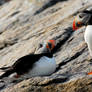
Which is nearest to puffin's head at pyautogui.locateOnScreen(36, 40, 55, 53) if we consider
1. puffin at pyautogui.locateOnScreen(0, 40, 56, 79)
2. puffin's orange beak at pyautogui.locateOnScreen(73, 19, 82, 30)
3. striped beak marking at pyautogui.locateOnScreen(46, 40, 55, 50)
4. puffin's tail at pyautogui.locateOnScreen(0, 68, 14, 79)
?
striped beak marking at pyautogui.locateOnScreen(46, 40, 55, 50)

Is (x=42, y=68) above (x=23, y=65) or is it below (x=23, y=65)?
below

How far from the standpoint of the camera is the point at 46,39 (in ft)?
35.8

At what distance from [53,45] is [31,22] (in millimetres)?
4117

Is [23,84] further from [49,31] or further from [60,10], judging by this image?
[60,10]

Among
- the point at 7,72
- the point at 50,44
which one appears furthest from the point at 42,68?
the point at 50,44

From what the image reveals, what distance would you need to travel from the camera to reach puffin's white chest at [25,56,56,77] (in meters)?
7.66

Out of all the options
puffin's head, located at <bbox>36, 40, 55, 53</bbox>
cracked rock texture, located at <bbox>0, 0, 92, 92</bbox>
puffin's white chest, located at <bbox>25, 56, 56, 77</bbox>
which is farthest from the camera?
puffin's head, located at <bbox>36, 40, 55, 53</bbox>

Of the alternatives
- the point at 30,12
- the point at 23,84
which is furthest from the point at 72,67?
the point at 30,12

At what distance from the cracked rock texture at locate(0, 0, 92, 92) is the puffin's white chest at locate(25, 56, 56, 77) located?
0.64 ft

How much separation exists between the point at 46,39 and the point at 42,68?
335 cm

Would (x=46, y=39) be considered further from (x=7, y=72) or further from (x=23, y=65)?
(x=23, y=65)

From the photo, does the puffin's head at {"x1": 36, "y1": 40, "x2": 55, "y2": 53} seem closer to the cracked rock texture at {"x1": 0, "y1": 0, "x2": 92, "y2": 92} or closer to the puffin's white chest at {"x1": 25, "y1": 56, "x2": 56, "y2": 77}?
the cracked rock texture at {"x1": 0, "y1": 0, "x2": 92, "y2": 92}

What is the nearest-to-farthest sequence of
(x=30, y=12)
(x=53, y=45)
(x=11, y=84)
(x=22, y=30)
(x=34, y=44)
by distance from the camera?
(x=11, y=84), (x=53, y=45), (x=34, y=44), (x=22, y=30), (x=30, y=12)

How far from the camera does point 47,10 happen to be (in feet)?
47.9
